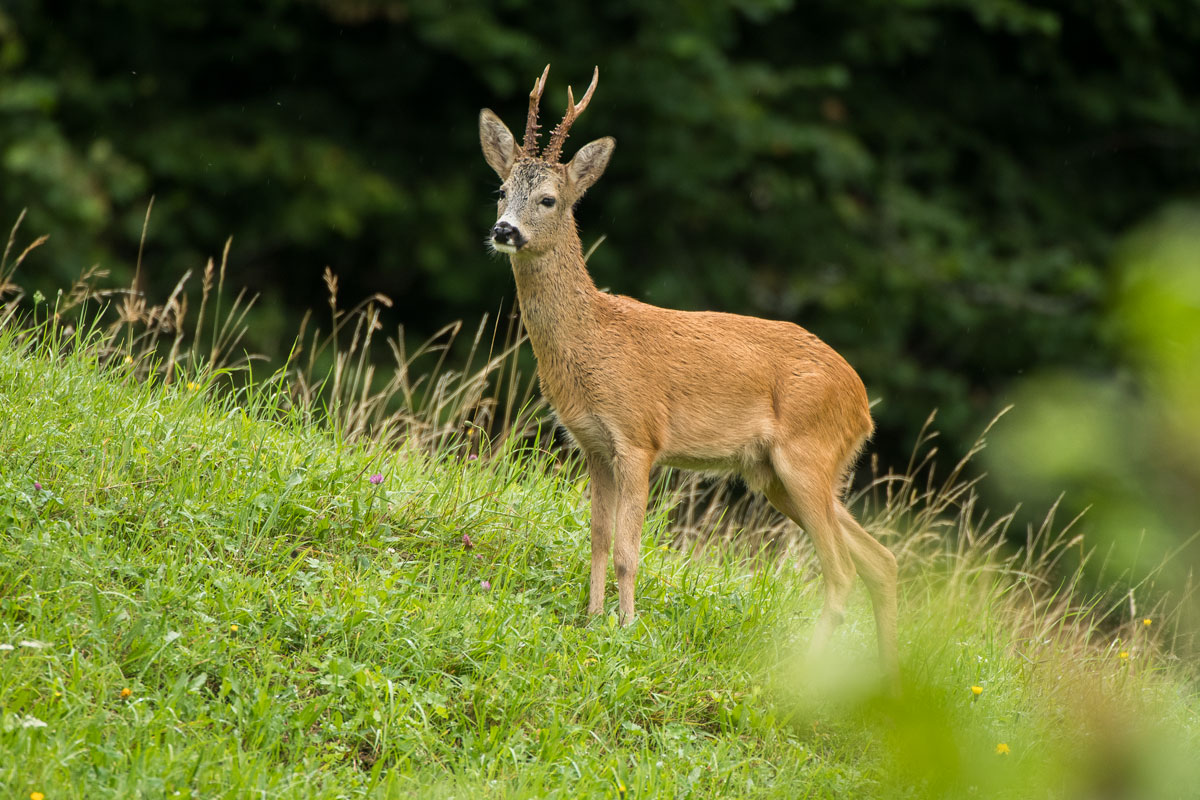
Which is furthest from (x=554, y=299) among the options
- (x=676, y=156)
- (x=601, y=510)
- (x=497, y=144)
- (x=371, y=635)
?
(x=676, y=156)

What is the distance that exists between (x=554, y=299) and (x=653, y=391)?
1.81 ft

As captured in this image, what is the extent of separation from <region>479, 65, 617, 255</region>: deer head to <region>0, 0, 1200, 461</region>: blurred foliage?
4.68 meters

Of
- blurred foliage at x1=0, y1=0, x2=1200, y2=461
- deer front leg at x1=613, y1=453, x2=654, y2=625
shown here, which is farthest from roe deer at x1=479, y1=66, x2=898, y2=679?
blurred foliage at x1=0, y1=0, x2=1200, y2=461

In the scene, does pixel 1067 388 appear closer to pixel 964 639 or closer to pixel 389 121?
pixel 964 639

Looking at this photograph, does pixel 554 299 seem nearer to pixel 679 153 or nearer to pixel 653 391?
pixel 653 391

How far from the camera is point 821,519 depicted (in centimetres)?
521

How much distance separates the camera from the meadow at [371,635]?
360 cm

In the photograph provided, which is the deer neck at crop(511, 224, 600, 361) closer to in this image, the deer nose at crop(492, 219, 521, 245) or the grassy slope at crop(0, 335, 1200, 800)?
the deer nose at crop(492, 219, 521, 245)

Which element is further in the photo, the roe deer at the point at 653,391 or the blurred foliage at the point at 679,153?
the blurred foliage at the point at 679,153

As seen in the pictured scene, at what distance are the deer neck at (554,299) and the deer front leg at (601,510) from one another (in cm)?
49

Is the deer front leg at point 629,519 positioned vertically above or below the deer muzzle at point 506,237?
below

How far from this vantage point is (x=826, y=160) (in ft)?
36.8

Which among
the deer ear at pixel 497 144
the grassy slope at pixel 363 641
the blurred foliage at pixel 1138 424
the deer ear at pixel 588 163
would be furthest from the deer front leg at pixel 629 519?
the blurred foliage at pixel 1138 424

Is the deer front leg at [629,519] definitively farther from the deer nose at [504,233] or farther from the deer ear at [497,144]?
the deer ear at [497,144]
